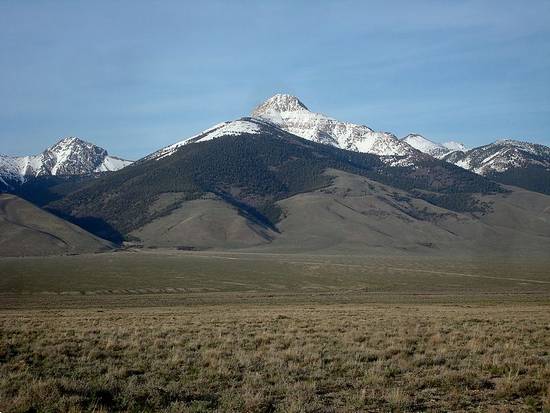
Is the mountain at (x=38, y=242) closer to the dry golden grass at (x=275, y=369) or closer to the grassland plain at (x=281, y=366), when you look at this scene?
the grassland plain at (x=281, y=366)

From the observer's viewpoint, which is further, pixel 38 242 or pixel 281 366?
pixel 38 242

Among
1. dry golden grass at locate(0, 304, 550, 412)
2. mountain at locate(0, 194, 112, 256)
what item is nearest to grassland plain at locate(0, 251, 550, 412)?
dry golden grass at locate(0, 304, 550, 412)

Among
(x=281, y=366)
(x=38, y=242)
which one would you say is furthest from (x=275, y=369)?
(x=38, y=242)

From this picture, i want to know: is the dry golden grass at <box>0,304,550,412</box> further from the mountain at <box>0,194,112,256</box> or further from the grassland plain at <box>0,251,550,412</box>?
the mountain at <box>0,194,112,256</box>

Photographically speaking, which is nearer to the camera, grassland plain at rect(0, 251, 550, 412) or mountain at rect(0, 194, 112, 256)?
grassland plain at rect(0, 251, 550, 412)

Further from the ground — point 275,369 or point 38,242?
point 275,369

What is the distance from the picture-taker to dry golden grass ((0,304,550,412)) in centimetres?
1120

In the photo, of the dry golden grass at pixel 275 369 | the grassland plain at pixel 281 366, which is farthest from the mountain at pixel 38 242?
the dry golden grass at pixel 275 369

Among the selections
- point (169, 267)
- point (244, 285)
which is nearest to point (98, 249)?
point (169, 267)

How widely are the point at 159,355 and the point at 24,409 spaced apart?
6.62 meters

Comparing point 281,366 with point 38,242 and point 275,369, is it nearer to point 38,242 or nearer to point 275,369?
point 275,369

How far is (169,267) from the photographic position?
384 ft

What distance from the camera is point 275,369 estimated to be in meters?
14.4

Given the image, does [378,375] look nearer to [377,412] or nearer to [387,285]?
[377,412]
